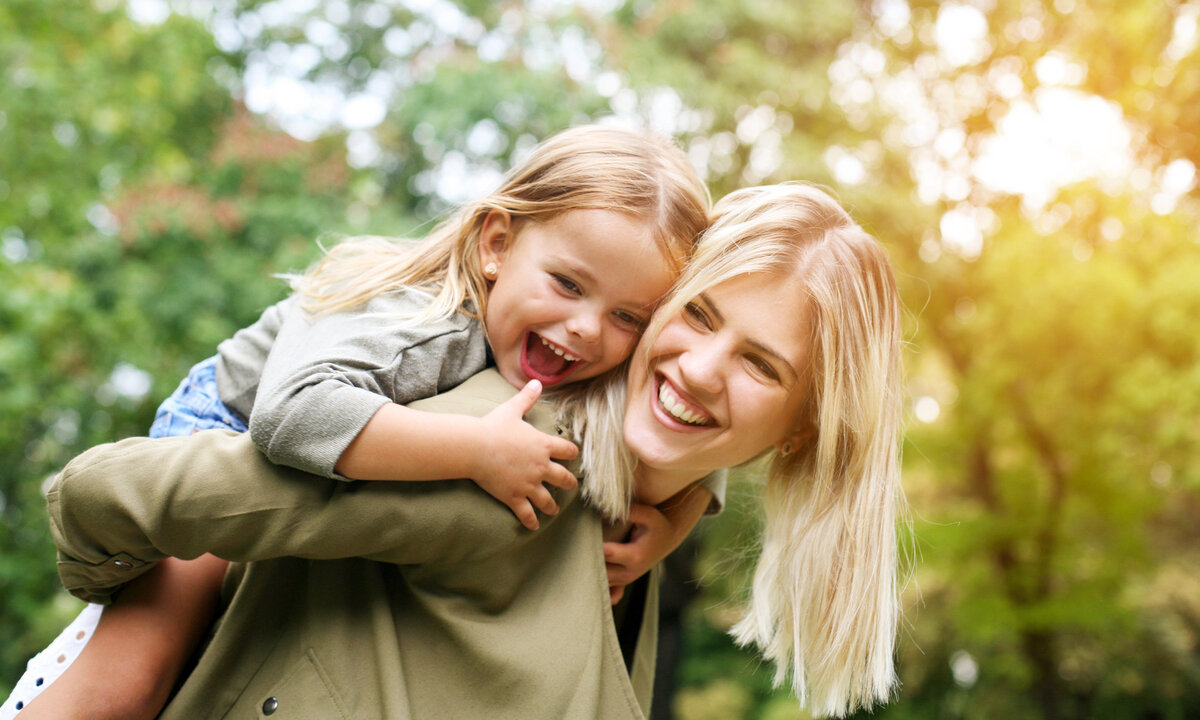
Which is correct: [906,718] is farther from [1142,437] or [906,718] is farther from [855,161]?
[855,161]

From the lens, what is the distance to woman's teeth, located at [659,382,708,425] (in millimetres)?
1800

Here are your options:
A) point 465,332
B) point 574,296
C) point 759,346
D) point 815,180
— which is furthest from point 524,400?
point 815,180

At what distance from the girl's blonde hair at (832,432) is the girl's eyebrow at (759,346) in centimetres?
3

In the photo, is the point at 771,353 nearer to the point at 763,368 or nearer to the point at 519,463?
the point at 763,368

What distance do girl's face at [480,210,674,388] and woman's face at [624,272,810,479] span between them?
13 centimetres

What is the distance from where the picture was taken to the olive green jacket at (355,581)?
144 centimetres

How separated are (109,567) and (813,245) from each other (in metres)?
1.44


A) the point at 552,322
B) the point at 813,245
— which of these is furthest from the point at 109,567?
the point at 813,245

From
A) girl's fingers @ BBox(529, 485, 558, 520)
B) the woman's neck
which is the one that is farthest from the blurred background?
girl's fingers @ BBox(529, 485, 558, 520)

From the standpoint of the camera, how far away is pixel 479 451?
1546mm

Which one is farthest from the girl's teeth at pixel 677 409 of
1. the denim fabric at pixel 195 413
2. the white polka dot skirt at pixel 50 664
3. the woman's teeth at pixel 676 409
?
the white polka dot skirt at pixel 50 664

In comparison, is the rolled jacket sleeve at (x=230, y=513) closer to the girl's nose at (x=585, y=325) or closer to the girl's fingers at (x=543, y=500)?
the girl's fingers at (x=543, y=500)

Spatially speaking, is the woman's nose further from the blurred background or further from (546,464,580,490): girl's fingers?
the blurred background

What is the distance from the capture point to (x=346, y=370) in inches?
62.7
